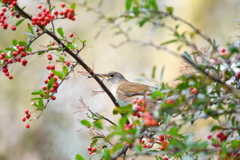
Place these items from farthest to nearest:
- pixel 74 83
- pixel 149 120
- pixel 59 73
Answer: pixel 74 83
pixel 59 73
pixel 149 120

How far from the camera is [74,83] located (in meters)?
6.77

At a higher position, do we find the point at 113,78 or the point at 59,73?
the point at 113,78

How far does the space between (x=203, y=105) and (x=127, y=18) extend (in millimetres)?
565

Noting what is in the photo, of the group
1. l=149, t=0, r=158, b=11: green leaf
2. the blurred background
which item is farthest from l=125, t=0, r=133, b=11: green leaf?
the blurred background

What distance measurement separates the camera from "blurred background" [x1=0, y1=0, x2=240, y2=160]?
6.42 metres

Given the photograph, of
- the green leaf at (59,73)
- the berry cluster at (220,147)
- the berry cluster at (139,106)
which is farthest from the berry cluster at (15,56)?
the berry cluster at (220,147)

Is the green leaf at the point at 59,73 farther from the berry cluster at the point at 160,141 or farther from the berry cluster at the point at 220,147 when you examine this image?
the berry cluster at the point at 220,147

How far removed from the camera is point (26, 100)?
21.6 ft

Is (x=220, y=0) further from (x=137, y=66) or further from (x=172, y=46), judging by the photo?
(x=137, y=66)

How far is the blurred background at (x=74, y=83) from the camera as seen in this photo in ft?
21.1

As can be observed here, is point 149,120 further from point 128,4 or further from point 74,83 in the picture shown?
point 74,83

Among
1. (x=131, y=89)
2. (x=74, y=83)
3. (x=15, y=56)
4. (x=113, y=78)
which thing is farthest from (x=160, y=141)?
(x=74, y=83)

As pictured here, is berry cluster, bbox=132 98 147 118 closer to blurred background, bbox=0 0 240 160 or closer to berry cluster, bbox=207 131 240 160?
berry cluster, bbox=207 131 240 160

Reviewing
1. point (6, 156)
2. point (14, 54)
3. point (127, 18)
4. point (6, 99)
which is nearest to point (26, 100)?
point (6, 99)
